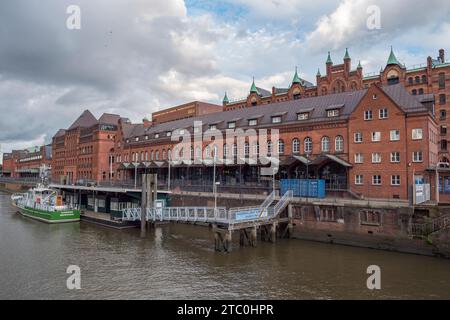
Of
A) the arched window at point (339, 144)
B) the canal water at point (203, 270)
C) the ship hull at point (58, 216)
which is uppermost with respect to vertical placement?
the arched window at point (339, 144)

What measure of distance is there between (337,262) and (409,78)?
4665cm

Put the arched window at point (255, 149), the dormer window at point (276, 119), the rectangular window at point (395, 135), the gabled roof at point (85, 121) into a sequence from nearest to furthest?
the rectangular window at point (395, 135), the dormer window at point (276, 119), the arched window at point (255, 149), the gabled roof at point (85, 121)

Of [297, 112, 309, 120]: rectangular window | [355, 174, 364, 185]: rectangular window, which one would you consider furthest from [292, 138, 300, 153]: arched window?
[355, 174, 364, 185]: rectangular window

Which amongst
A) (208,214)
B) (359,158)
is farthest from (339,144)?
(208,214)

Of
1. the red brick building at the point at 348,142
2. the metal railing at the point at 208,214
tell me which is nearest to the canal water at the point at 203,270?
the metal railing at the point at 208,214

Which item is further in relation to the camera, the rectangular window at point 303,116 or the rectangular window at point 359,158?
the rectangular window at point 303,116

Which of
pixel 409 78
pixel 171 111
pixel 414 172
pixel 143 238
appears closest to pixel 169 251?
pixel 143 238

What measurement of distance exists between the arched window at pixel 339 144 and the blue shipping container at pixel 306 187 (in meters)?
5.71

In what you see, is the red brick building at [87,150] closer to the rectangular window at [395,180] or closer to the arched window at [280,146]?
the arched window at [280,146]

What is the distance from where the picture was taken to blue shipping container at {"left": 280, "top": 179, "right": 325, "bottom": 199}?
118ft

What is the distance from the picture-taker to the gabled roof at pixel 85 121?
3891 inches

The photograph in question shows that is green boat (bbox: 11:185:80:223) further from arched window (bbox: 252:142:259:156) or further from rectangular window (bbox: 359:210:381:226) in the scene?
rectangular window (bbox: 359:210:381:226)

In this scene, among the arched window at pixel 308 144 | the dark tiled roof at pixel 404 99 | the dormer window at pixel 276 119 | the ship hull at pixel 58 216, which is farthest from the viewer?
the dormer window at pixel 276 119

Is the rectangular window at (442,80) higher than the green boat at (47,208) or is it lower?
higher
